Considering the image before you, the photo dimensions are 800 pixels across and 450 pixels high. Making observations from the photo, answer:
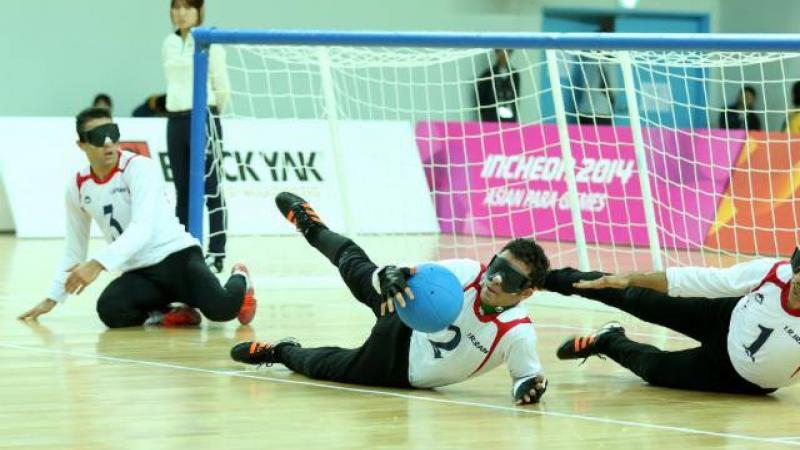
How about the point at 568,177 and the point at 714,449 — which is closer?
the point at 714,449

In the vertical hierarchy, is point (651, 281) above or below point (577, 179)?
below

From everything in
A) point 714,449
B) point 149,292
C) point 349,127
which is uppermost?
point 349,127

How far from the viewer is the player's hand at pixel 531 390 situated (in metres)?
5.79

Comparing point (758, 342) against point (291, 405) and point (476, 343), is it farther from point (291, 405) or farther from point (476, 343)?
point (291, 405)

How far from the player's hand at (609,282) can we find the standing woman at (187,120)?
16.1ft

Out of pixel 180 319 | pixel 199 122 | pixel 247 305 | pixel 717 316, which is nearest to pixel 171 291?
pixel 180 319

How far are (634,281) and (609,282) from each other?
11 cm

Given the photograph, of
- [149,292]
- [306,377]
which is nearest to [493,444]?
[306,377]

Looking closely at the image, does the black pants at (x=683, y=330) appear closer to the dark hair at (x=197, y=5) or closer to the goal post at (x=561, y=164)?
the goal post at (x=561, y=164)

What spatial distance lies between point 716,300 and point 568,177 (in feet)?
12.3

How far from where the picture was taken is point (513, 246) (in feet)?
18.9

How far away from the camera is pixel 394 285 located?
18.6 ft

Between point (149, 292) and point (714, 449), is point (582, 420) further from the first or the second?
point (149, 292)

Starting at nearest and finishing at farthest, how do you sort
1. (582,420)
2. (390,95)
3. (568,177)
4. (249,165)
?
1. (582,420)
2. (568,177)
3. (249,165)
4. (390,95)
